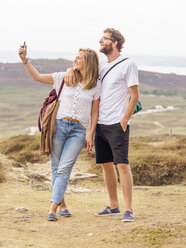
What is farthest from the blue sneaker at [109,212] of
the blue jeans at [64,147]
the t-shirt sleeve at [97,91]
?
the t-shirt sleeve at [97,91]

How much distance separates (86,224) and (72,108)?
Result: 149 cm

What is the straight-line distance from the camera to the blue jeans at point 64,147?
5625 mm

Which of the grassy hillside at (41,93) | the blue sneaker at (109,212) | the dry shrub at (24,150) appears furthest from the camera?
the grassy hillside at (41,93)

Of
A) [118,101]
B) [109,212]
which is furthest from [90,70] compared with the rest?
[109,212]

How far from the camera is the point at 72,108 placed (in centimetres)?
557

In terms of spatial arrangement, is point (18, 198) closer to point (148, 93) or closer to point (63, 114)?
point (63, 114)

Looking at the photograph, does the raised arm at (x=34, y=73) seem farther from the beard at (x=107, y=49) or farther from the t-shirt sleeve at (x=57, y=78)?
the beard at (x=107, y=49)

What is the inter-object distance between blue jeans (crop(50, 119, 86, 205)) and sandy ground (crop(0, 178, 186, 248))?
Answer: 0.47m

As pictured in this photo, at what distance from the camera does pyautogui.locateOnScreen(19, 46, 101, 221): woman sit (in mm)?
5539

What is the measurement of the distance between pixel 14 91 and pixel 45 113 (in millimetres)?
116713

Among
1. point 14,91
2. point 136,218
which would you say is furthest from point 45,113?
point 14,91

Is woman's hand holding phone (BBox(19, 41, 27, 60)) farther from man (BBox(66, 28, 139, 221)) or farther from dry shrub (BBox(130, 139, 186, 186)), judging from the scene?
dry shrub (BBox(130, 139, 186, 186))

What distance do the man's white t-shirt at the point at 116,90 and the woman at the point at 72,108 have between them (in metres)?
0.13

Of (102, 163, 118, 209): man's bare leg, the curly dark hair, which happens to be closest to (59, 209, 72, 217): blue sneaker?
(102, 163, 118, 209): man's bare leg
